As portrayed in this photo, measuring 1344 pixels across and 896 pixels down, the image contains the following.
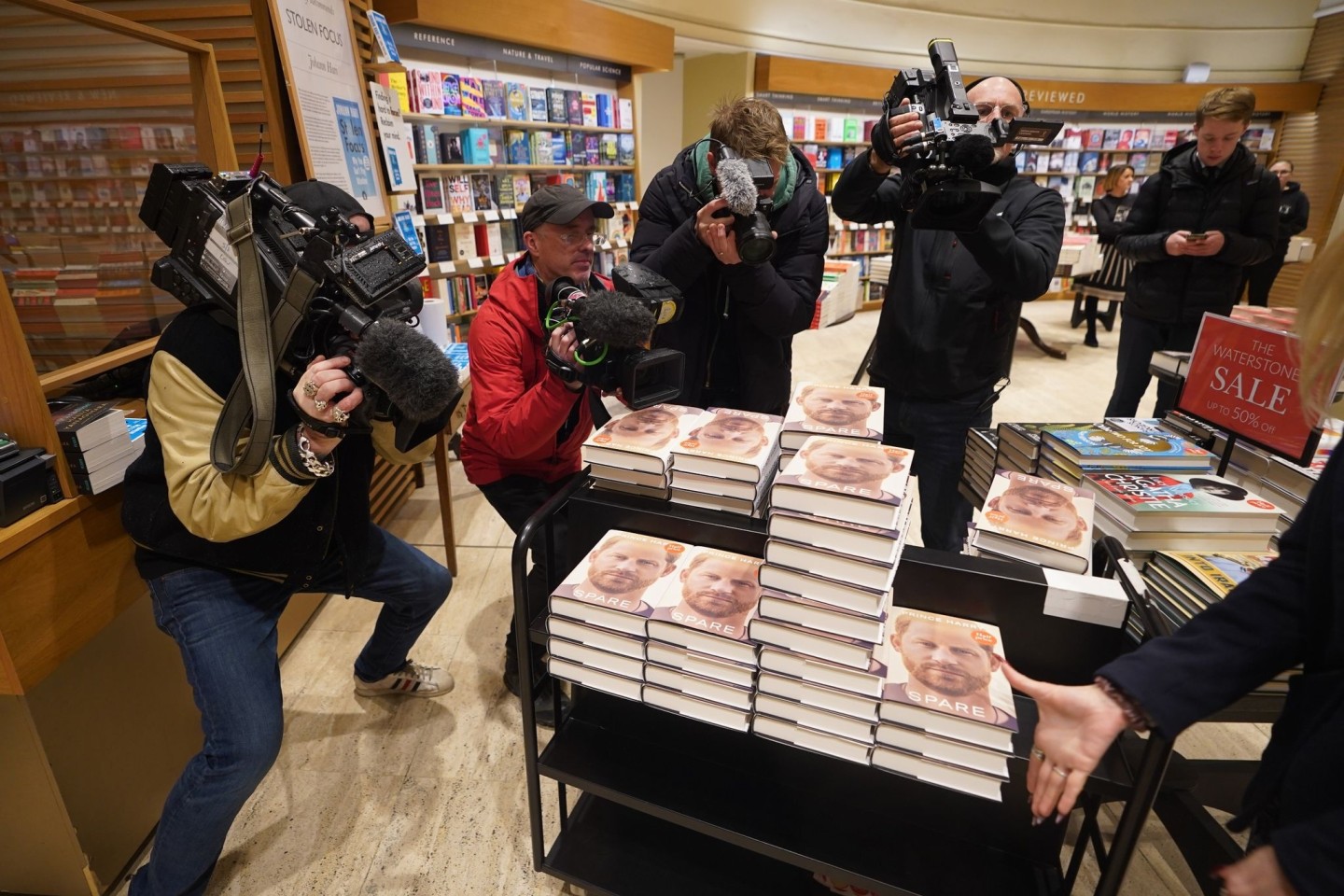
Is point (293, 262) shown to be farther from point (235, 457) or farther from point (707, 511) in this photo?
point (707, 511)

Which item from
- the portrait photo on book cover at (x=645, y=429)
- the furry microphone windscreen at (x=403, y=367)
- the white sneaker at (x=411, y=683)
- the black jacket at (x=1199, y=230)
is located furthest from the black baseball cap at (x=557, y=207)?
the black jacket at (x=1199, y=230)

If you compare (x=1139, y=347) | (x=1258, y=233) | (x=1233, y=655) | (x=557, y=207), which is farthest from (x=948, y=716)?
(x=1258, y=233)

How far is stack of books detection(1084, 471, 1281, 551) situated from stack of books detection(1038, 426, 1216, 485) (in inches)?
5.5

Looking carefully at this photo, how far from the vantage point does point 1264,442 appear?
1615 millimetres

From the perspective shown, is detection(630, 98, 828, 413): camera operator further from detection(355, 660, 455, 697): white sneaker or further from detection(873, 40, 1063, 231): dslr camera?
detection(355, 660, 455, 697): white sneaker

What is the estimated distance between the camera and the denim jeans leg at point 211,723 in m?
1.43

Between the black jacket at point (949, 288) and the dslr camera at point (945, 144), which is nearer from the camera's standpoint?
the dslr camera at point (945, 144)

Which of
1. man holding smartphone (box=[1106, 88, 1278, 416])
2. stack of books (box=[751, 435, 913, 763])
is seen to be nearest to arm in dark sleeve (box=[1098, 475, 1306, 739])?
stack of books (box=[751, 435, 913, 763])

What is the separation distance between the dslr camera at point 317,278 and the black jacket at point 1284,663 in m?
1.15

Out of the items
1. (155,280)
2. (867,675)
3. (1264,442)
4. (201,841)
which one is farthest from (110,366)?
(1264,442)

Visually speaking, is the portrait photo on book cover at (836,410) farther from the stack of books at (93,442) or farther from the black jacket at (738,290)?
the stack of books at (93,442)

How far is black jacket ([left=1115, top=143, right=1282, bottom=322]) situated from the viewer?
3000mm

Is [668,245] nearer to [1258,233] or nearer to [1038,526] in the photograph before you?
[1038,526]

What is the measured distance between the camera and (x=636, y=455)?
1.34 meters
